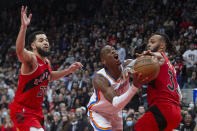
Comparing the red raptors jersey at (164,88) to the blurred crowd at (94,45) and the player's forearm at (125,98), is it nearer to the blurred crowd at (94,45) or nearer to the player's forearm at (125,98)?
the player's forearm at (125,98)

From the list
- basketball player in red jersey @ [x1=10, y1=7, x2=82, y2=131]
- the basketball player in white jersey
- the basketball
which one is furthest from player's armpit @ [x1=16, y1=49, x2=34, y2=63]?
the basketball

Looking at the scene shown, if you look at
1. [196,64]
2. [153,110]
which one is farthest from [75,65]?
[196,64]

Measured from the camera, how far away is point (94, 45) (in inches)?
541

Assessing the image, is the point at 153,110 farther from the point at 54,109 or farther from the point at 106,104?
the point at 54,109

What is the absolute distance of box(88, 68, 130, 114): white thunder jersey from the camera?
4.62 metres

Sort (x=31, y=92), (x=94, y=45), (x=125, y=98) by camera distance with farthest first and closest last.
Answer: (x=94, y=45), (x=31, y=92), (x=125, y=98)

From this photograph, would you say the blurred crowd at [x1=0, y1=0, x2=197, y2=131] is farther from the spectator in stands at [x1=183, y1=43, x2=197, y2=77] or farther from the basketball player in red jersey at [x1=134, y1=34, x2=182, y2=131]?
the basketball player in red jersey at [x1=134, y1=34, x2=182, y2=131]

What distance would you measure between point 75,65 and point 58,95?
Result: 6512 mm

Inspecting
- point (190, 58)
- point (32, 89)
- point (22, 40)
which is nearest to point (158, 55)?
point (22, 40)

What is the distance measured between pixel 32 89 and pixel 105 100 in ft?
3.51

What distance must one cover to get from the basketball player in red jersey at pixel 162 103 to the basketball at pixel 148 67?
22 cm

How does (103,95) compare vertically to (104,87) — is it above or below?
below

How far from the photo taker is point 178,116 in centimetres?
410

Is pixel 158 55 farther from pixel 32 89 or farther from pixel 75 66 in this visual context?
pixel 32 89
